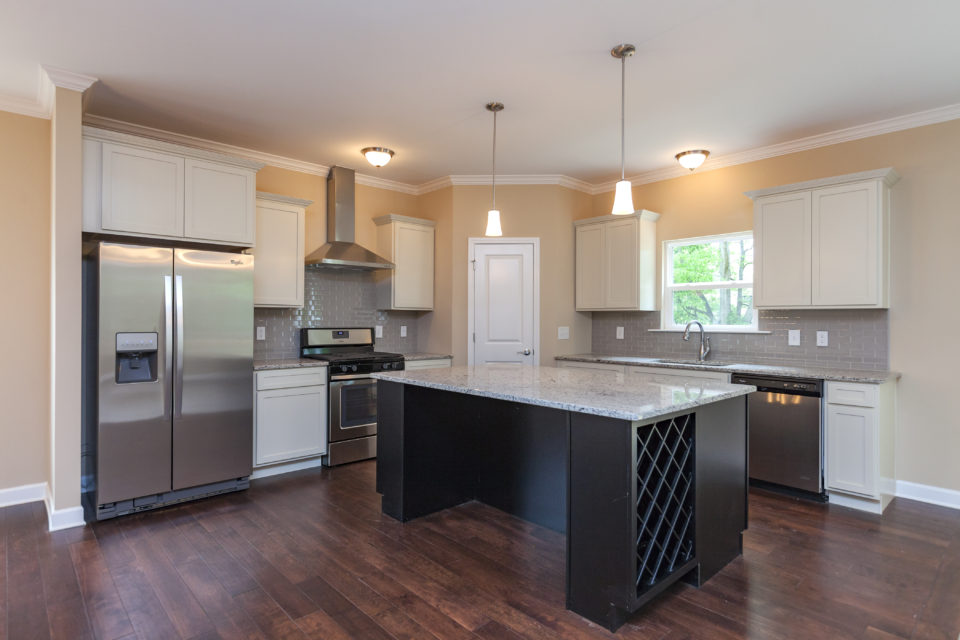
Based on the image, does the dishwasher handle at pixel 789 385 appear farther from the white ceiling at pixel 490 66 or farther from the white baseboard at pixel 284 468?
the white baseboard at pixel 284 468

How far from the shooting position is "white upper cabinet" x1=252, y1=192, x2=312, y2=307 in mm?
4238

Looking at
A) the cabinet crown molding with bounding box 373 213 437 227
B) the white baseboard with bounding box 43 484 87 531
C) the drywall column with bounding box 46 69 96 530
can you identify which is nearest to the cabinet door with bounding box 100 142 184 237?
the drywall column with bounding box 46 69 96 530

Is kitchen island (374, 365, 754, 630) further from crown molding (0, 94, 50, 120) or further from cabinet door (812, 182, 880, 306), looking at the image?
crown molding (0, 94, 50, 120)

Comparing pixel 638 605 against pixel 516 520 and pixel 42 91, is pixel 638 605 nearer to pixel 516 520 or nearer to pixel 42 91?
pixel 516 520

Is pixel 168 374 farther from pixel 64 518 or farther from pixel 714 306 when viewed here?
pixel 714 306

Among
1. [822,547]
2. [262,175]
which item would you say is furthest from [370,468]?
[822,547]

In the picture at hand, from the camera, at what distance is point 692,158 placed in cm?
429

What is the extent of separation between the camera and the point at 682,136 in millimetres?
4078

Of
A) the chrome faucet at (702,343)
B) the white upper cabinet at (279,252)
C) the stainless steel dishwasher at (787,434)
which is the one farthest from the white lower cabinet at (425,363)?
the stainless steel dishwasher at (787,434)

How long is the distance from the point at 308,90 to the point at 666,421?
2867 millimetres

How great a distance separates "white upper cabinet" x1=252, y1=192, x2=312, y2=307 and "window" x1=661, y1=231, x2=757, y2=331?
11.0 feet

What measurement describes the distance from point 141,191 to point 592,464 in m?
3.25

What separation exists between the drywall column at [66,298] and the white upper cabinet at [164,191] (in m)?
0.10

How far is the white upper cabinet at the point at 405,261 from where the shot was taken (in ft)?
16.9
